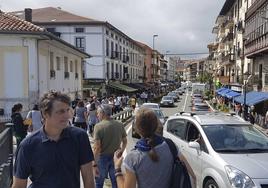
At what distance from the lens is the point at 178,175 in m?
3.68

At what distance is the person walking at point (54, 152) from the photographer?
340 cm

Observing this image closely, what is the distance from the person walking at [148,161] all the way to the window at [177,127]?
14.7 feet

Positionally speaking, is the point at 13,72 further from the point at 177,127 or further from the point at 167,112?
the point at 167,112

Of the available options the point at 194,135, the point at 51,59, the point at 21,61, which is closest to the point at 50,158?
the point at 194,135

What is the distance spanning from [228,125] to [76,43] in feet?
151

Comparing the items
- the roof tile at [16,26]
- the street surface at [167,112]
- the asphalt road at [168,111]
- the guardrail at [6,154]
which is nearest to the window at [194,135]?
the street surface at [167,112]

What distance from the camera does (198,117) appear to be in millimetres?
8109

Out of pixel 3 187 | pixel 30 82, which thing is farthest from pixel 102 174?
pixel 30 82

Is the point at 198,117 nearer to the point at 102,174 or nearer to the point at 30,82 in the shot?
the point at 102,174

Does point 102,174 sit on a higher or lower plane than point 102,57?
lower

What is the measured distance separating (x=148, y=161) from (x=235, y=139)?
3989mm

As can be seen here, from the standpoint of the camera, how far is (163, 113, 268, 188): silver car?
593 centimetres

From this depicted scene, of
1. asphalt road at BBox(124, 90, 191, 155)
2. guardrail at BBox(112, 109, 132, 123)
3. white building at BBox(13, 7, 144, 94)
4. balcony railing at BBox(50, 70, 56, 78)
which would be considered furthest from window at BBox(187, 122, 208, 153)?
white building at BBox(13, 7, 144, 94)

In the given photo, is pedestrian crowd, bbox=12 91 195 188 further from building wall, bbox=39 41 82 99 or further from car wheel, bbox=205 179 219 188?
building wall, bbox=39 41 82 99
